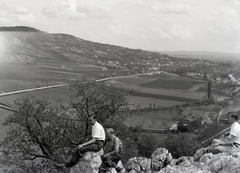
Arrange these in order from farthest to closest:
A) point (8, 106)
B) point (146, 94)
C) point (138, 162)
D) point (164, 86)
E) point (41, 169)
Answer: point (164, 86) < point (146, 94) < point (8, 106) < point (41, 169) < point (138, 162)

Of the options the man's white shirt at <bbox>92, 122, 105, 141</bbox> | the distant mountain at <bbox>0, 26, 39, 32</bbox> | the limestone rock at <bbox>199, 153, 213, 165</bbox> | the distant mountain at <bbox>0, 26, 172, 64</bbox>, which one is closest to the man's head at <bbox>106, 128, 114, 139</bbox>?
the man's white shirt at <bbox>92, 122, 105, 141</bbox>

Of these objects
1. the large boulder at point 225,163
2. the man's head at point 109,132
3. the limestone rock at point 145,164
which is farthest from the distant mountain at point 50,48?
the large boulder at point 225,163

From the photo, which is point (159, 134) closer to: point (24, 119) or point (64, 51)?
point (24, 119)

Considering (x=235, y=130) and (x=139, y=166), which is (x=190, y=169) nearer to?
(x=235, y=130)

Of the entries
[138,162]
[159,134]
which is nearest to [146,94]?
[159,134]

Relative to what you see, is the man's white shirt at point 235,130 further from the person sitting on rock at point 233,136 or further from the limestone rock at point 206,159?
the limestone rock at point 206,159

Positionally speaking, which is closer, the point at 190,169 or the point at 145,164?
Answer: the point at 190,169

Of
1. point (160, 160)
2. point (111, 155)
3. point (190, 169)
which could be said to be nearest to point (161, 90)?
point (160, 160)

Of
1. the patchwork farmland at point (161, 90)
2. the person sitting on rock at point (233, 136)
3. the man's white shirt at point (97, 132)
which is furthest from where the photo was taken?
the patchwork farmland at point (161, 90)
